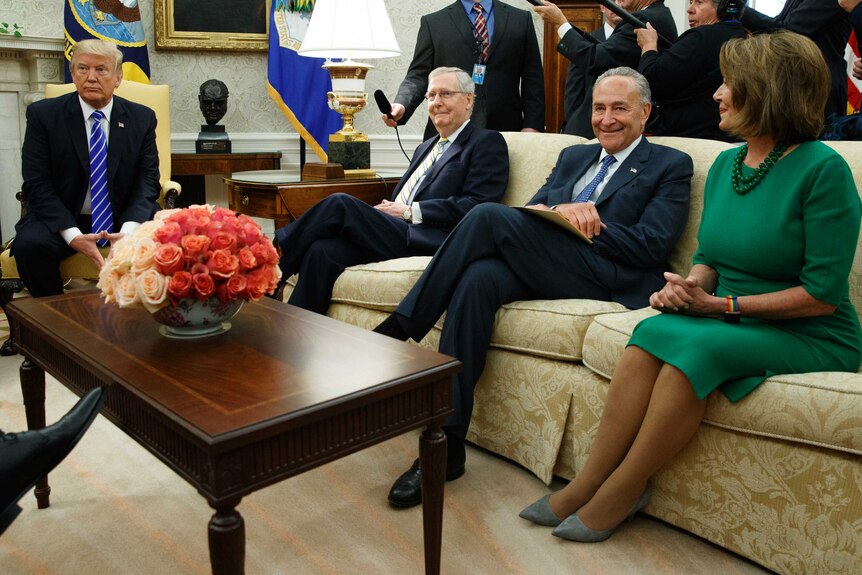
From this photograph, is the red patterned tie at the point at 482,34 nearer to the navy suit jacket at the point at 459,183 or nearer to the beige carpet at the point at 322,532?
the navy suit jacket at the point at 459,183

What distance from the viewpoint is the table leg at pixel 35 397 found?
Result: 196 cm

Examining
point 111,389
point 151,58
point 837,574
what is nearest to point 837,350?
point 837,574

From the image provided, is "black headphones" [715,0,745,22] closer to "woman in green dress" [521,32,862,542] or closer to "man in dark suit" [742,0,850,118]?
"man in dark suit" [742,0,850,118]

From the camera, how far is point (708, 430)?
1796mm

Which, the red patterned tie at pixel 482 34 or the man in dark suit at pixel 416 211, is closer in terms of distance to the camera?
the man in dark suit at pixel 416 211

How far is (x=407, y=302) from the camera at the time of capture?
2295 mm

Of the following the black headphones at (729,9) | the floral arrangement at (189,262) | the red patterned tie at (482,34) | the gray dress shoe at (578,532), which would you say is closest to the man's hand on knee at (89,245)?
the floral arrangement at (189,262)

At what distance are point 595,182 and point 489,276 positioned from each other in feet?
1.89

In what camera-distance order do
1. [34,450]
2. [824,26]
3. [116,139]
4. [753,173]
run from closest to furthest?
[34,450]
[753,173]
[824,26]
[116,139]

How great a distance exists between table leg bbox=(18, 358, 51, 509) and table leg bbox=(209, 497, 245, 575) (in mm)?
960

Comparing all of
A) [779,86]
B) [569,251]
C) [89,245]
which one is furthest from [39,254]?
[779,86]

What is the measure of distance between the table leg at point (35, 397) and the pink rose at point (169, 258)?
23.8 inches

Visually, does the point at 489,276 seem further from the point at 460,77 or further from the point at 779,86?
the point at 460,77

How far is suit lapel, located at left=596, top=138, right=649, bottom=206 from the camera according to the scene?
2.47 m
